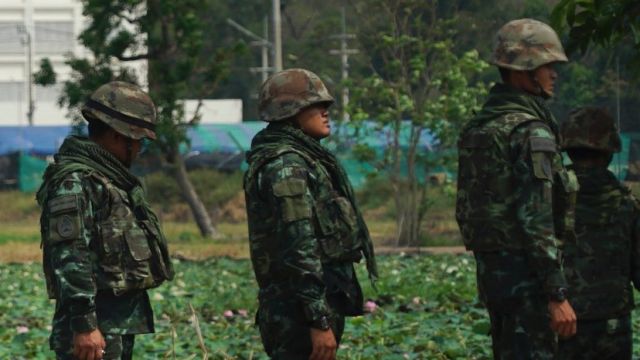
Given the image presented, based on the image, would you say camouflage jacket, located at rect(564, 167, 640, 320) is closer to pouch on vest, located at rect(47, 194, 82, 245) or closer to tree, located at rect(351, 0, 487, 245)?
pouch on vest, located at rect(47, 194, 82, 245)

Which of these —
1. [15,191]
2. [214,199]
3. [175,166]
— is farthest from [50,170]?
[15,191]

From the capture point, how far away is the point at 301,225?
20.5ft

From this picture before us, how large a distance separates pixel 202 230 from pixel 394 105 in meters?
6.37

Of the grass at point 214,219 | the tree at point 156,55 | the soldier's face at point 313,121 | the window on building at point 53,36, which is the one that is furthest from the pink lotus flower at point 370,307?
the window on building at point 53,36

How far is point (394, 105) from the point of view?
2839 cm

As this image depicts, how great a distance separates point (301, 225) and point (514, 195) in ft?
3.39

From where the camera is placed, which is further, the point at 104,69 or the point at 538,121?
the point at 104,69

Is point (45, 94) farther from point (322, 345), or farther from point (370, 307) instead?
point (322, 345)

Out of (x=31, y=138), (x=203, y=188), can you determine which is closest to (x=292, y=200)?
(x=203, y=188)

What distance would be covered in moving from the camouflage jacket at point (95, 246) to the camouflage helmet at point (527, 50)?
5.64 feet

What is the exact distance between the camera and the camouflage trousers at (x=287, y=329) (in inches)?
254

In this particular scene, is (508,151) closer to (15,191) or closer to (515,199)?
(515,199)

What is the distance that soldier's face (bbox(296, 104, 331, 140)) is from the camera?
21.8ft

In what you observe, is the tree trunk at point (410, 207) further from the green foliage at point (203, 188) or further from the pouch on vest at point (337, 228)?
the pouch on vest at point (337, 228)
